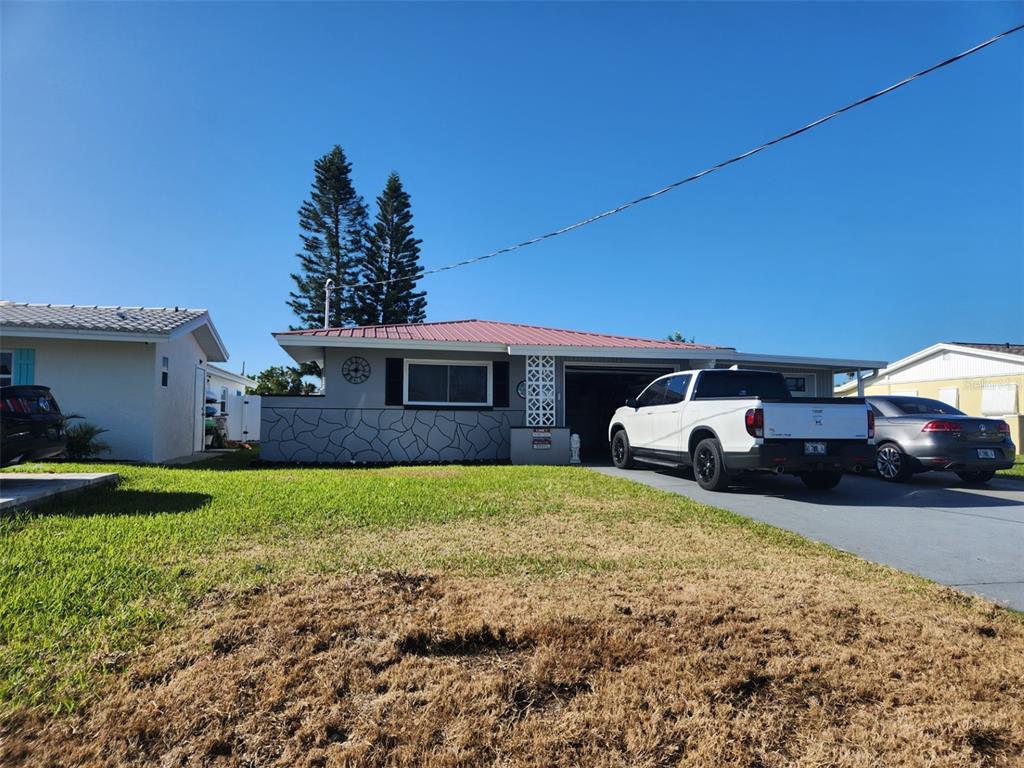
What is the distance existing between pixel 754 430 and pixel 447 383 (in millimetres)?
7880

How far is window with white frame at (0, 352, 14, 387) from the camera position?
1229 cm

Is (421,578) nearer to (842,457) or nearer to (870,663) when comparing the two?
(870,663)

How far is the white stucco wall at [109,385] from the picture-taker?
12500 mm

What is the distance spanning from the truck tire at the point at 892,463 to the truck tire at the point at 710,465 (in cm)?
367

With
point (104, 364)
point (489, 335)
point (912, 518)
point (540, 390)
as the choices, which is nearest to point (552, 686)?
point (912, 518)

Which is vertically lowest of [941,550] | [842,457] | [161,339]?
[941,550]

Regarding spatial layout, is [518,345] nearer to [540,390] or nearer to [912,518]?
[540,390]

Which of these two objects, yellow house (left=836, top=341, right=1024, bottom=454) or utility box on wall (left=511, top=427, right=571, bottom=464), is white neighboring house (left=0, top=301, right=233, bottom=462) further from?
yellow house (left=836, top=341, right=1024, bottom=454)

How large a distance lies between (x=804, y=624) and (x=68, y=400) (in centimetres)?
1459

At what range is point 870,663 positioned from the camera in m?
2.89

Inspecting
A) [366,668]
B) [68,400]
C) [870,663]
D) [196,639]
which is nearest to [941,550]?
[870,663]

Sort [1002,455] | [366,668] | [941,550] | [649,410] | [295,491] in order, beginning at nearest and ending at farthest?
[366,668] → [941,550] → [295,491] → [1002,455] → [649,410]

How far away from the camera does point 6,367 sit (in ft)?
40.6

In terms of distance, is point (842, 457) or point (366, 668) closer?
point (366, 668)
